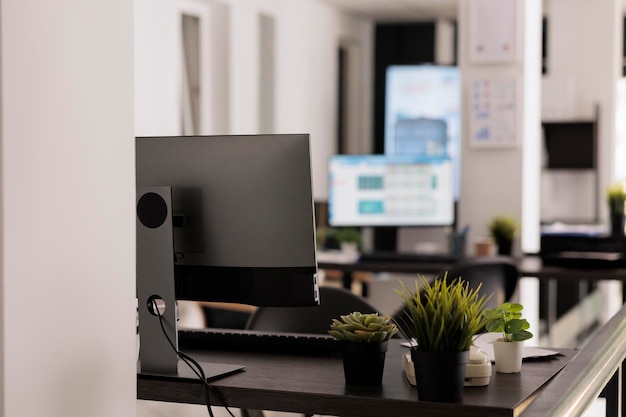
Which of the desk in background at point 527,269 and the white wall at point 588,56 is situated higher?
the white wall at point 588,56

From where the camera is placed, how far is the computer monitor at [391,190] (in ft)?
17.0

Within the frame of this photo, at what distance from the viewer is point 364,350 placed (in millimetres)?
1806

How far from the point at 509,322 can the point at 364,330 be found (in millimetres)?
275

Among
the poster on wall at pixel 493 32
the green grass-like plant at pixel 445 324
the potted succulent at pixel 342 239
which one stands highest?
the poster on wall at pixel 493 32

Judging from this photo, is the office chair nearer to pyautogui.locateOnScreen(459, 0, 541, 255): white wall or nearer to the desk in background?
the desk in background

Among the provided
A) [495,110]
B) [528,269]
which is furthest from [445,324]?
[495,110]

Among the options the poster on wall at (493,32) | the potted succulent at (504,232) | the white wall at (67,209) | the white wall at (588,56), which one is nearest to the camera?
the white wall at (67,209)

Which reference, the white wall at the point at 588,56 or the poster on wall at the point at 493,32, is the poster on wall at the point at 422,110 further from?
the poster on wall at the point at 493,32

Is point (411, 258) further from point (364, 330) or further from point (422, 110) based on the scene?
point (422, 110)

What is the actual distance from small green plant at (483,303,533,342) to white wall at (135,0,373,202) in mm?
3360

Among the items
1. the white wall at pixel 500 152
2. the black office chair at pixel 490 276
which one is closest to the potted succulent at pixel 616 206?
the white wall at pixel 500 152

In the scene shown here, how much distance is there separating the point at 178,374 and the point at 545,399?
0.92 meters

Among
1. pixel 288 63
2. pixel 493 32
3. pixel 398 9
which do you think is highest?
pixel 398 9

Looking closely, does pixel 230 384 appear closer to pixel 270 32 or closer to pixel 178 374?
pixel 178 374
